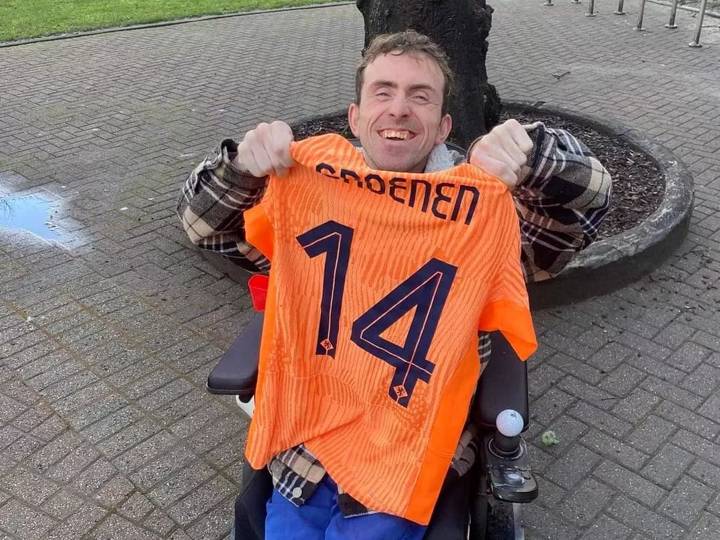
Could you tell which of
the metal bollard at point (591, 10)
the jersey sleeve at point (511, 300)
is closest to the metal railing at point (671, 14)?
the metal bollard at point (591, 10)

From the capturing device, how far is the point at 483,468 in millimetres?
2023

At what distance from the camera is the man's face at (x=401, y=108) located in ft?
6.47

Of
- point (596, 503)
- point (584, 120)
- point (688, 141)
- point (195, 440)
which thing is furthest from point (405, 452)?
point (688, 141)

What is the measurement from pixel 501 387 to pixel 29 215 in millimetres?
4460

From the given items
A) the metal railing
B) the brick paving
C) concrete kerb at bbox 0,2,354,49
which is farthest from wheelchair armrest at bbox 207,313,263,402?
concrete kerb at bbox 0,2,354,49

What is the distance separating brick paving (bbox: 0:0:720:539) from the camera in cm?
281

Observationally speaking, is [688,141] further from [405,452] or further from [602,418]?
[405,452]

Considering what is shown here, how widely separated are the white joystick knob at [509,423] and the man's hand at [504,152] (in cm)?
60

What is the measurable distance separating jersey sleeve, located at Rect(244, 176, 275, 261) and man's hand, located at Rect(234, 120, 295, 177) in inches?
4.6

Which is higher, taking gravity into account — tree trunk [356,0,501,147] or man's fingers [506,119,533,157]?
man's fingers [506,119,533,157]

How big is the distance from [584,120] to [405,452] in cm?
449

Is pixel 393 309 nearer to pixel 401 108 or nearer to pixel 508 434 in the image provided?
pixel 508 434

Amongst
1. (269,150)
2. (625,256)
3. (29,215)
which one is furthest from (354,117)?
(29,215)

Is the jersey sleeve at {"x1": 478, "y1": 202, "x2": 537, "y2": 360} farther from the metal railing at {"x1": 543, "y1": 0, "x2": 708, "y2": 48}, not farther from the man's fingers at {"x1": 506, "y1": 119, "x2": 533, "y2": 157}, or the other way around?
the metal railing at {"x1": 543, "y1": 0, "x2": 708, "y2": 48}
